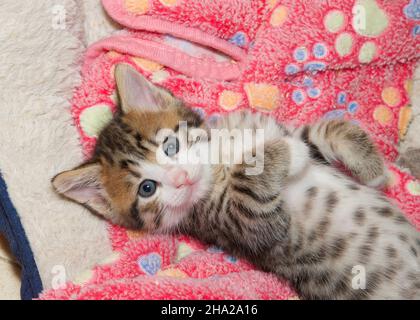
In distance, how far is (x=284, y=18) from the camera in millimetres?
2105

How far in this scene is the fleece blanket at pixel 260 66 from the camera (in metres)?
2.05

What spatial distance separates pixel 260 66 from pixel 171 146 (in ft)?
1.92

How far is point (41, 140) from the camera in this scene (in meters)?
1.91

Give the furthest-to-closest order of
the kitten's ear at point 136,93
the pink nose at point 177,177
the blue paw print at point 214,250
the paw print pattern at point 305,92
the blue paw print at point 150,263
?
the paw print pattern at point 305,92 → the blue paw print at point 214,250 → the blue paw print at point 150,263 → the kitten's ear at point 136,93 → the pink nose at point 177,177

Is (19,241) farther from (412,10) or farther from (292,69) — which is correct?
(412,10)

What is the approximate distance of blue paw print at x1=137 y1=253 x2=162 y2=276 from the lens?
193cm

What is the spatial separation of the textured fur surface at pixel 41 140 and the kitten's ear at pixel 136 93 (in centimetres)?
31

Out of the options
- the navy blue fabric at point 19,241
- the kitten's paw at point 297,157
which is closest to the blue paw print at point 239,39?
the kitten's paw at point 297,157

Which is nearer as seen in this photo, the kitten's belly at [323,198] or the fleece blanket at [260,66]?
the kitten's belly at [323,198]

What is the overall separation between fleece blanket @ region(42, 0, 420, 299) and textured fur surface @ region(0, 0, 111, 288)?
101 millimetres

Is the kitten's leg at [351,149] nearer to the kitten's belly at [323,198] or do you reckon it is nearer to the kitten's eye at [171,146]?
the kitten's belly at [323,198]
